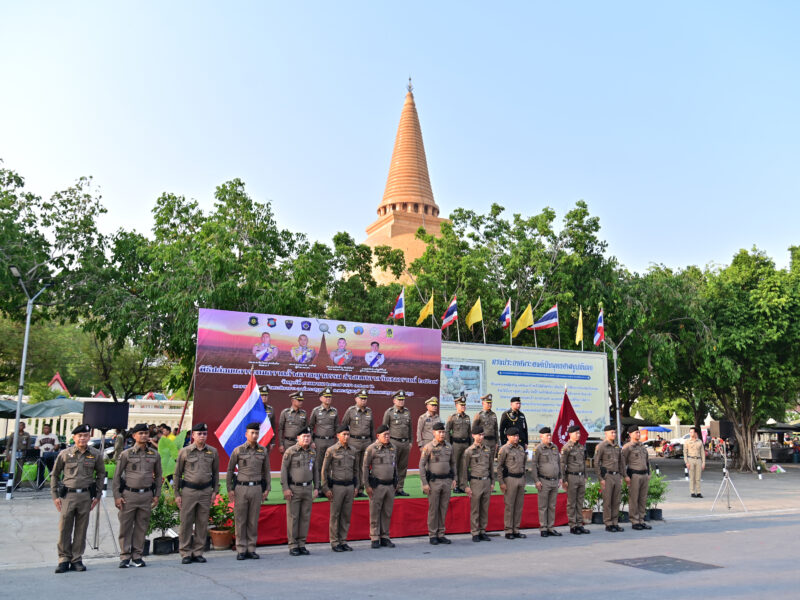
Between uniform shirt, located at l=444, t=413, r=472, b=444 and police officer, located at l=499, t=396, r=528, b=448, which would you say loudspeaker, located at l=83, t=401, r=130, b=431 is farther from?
police officer, located at l=499, t=396, r=528, b=448

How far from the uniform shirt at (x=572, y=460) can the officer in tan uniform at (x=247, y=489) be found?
5116 millimetres

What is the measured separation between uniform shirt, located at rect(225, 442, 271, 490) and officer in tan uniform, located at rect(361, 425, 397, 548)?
1.53 metres

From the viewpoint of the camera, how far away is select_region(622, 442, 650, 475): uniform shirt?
1157 centimetres

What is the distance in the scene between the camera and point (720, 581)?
705 cm

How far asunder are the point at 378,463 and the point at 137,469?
329cm

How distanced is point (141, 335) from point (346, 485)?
14049mm

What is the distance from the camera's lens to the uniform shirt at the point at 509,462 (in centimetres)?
1052

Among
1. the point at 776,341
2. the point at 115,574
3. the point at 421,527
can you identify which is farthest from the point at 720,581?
Answer: the point at 776,341

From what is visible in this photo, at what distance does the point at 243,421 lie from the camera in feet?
32.5

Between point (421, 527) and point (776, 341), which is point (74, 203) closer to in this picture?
point (421, 527)

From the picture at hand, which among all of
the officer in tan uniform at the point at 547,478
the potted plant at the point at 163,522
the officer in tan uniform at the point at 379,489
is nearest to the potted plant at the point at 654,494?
the officer in tan uniform at the point at 547,478

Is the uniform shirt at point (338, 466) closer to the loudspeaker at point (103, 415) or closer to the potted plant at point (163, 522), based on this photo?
the potted plant at point (163, 522)

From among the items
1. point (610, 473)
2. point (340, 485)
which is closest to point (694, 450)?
point (610, 473)

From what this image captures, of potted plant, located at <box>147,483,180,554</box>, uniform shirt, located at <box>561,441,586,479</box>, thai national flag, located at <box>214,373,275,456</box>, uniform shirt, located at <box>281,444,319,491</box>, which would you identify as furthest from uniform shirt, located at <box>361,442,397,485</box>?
uniform shirt, located at <box>561,441,586,479</box>
